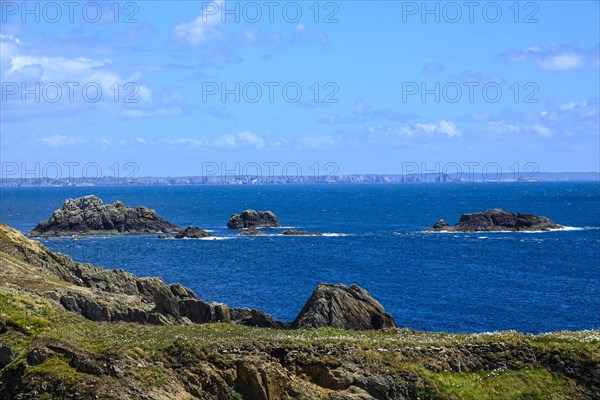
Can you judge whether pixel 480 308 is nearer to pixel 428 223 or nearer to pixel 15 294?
pixel 15 294

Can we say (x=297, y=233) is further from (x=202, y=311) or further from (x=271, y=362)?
(x=271, y=362)

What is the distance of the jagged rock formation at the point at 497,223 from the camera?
164375mm

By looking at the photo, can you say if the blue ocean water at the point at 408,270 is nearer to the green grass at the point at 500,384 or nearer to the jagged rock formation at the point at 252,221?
the jagged rock formation at the point at 252,221

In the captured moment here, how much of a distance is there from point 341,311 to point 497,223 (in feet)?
395

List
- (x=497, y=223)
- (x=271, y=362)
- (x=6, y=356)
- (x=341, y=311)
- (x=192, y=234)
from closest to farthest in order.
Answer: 1. (x=271, y=362)
2. (x=6, y=356)
3. (x=341, y=311)
4. (x=192, y=234)
5. (x=497, y=223)

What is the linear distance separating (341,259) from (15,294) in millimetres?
80270

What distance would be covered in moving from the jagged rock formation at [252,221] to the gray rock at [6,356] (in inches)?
5386

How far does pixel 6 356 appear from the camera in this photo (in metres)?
34.0

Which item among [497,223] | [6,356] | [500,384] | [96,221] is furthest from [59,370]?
[497,223]

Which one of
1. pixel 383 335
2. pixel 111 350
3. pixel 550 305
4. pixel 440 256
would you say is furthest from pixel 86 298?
pixel 440 256

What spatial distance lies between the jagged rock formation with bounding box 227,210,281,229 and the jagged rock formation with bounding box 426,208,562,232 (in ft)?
105

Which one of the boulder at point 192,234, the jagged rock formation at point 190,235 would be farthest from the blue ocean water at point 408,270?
the boulder at point 192,234

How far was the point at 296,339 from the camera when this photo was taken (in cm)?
3538

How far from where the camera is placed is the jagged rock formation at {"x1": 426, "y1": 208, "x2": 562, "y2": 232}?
164 metres
